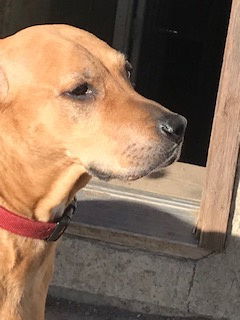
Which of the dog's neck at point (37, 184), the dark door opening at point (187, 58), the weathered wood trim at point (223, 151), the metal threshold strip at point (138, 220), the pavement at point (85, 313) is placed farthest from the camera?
the dark door opening at point (187, 58)

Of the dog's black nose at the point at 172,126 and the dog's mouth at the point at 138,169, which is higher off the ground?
the dog's black nose at the point at 172,126

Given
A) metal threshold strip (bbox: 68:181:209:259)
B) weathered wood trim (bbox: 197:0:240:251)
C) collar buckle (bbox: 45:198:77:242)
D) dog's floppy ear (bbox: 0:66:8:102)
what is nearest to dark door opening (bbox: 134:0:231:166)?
metal threshold strip (bbox: 68:181:209:259)

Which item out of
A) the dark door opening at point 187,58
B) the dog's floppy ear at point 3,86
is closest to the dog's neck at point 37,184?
the dog's floppy ear at point 3,86

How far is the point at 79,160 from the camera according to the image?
9.13ft

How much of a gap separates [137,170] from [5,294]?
66cm

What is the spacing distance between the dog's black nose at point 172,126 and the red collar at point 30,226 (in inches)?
20.8

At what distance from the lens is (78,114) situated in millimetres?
2748

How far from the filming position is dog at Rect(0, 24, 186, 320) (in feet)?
8.89

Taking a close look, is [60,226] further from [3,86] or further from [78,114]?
[3,86]

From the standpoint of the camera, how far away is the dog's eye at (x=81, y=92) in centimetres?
274

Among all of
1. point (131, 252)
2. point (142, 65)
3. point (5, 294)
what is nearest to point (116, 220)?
point (131, 252)

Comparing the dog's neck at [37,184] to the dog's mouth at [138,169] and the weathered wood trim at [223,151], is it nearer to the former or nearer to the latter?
the dog's mouth at [138,169]

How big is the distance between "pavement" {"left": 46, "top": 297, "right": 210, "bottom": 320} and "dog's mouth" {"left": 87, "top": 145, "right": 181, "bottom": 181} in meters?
1.47

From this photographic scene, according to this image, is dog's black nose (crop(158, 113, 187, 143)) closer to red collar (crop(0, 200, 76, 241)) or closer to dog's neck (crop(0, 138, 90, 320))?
→ dog's neck (crop(0, 138, 90, 320))
